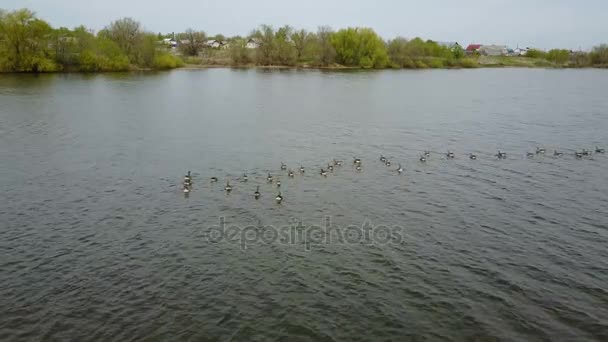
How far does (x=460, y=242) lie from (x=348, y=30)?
164 metres

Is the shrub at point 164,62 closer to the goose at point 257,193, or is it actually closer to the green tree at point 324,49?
the green tree at point 324,49

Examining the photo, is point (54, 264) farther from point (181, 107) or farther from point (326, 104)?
point (326, 104)

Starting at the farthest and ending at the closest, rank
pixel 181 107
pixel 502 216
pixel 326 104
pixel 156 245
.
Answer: pixel 326 104
pixel 181 107
pixel 502 216
pixel 156 245

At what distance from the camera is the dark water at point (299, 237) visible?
18.1 m

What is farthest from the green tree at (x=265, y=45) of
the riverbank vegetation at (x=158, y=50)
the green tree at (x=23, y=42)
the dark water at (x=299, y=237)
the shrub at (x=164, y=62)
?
the dark water at (x=299, y=237)

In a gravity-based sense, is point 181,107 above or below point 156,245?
above

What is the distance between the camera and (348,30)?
178750 millimetres

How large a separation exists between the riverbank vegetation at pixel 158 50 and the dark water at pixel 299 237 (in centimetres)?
7597

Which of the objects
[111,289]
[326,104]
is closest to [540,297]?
[111,289]

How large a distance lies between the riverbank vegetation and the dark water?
249 ft

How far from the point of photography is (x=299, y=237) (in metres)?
25.4

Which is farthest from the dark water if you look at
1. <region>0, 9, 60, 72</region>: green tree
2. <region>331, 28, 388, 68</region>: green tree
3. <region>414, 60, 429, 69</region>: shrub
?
<region>414, 60, 429, 69</region>: shrub

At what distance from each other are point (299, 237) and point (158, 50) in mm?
144564

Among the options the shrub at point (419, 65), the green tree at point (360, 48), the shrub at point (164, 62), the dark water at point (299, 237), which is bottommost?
the dark water at point (299, 237)
